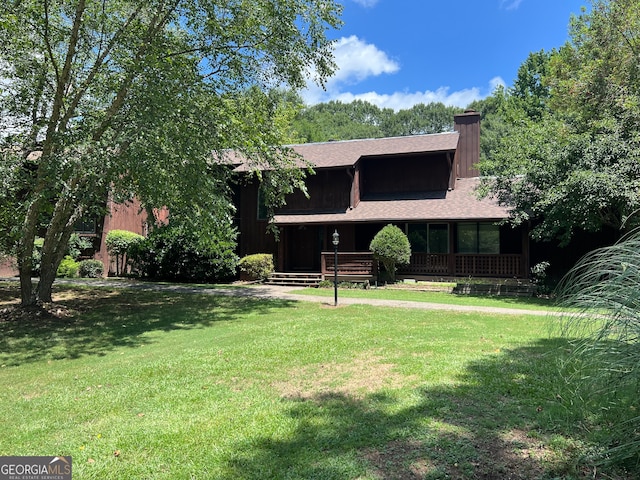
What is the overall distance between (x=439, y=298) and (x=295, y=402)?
10.6 m

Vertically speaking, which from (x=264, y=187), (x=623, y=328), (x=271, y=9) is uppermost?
(x=271, y=9)

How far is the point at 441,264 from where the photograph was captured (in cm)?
1811

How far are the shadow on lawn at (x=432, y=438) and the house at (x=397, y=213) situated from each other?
13.1 meters

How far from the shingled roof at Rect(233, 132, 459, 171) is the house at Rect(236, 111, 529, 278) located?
0.17 feet

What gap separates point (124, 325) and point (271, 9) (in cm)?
870

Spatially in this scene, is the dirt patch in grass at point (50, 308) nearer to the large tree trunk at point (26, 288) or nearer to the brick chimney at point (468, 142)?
the large tree trunk at point (26, 288)

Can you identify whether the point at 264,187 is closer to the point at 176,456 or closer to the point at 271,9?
the point at 271,9

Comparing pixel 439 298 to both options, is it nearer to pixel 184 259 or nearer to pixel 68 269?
pixel 184 259

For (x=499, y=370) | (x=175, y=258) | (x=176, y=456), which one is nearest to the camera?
(x=176, y=456)

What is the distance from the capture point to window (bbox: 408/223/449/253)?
1855 centimetres

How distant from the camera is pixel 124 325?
32.4 feet

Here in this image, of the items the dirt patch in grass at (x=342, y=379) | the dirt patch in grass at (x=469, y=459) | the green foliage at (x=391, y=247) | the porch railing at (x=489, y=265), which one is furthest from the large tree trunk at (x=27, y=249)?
the porch railing at (x=489, y=265)

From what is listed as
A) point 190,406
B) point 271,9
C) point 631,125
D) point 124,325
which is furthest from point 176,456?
point 631,125

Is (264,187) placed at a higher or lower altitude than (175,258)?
higher
